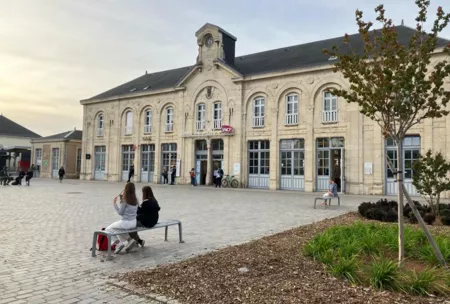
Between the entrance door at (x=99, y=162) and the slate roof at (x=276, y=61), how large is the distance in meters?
5.37

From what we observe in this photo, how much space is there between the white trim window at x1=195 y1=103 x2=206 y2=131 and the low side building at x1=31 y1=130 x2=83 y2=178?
60.4 feet

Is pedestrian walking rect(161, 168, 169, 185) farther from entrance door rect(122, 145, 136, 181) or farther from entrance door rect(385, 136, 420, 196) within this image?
entrance door rect(385, 136, 420, 196)

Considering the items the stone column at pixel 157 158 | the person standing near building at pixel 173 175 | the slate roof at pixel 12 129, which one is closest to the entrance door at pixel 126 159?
the stone column at pixel 157 158

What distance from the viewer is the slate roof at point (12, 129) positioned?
6507cm

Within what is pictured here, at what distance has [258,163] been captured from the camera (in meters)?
26.5

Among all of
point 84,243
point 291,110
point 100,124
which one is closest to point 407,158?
point 291,110

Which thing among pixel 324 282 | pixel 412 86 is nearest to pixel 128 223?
pixel 324 282

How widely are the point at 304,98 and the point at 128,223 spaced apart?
19863 millimetres

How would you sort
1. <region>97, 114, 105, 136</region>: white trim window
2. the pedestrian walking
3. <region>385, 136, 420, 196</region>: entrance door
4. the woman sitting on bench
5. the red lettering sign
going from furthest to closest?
<region>97, 114, 105, 136</region>: white trim window
the pedestrian walking
the red lettering sign
<region>385, 136, 420, 196</region>: entrance door
the woman sitting on bench

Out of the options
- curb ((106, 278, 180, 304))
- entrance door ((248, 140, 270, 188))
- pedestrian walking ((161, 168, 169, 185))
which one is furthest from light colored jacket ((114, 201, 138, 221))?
pedestrian walking ((161, 168, 169, 185))

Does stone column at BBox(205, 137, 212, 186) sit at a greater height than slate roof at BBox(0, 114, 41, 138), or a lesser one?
lesser

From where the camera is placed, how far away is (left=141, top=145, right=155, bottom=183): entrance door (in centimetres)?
3303

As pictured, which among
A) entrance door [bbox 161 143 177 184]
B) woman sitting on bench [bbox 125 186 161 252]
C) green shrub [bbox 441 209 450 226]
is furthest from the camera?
entrance door [bbox 161 143 177 184]

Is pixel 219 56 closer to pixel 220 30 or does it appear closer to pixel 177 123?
pixel 220 30
